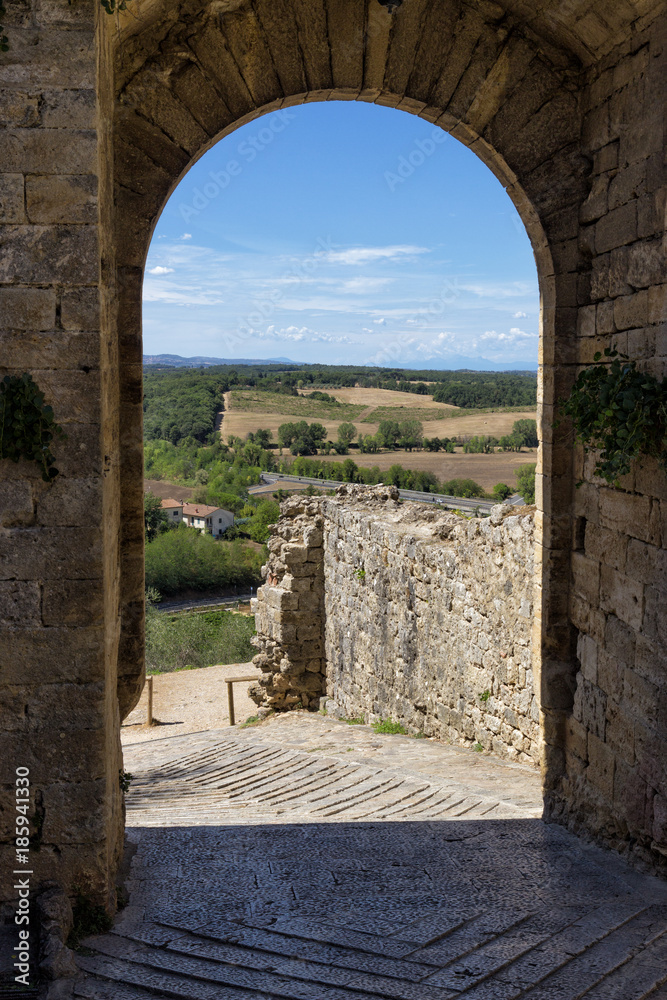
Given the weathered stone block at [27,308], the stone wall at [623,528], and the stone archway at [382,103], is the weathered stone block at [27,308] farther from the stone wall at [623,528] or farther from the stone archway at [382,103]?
the stone wall at [623,528]

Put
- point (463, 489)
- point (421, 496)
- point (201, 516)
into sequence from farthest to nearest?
point (201, 516), point (463, 489), point (421, 496)

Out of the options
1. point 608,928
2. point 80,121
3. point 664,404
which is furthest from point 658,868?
point 80,121

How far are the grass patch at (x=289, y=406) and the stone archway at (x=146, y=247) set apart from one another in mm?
64738

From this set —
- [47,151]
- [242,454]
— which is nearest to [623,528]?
[47,151]

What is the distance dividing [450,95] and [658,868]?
14.0 feet

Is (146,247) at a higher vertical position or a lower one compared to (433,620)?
higher

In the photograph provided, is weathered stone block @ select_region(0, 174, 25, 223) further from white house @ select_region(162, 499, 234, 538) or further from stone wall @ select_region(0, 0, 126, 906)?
white house @ select_region(162, 499, 234, 538)

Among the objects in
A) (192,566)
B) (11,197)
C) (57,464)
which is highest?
(11,197)

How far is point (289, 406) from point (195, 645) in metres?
51.9

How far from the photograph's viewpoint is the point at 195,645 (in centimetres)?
2295

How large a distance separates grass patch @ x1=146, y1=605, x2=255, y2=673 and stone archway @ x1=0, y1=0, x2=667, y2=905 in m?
16.8

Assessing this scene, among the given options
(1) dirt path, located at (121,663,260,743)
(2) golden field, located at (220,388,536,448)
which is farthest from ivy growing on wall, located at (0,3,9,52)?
(2) golden field, located at (220,388,536,448)

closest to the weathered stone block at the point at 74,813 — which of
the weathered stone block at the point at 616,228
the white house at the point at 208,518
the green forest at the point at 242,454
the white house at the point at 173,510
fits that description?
the weathered stone block at the point at 616,228

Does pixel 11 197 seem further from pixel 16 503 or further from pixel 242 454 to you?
pixel 242 454
